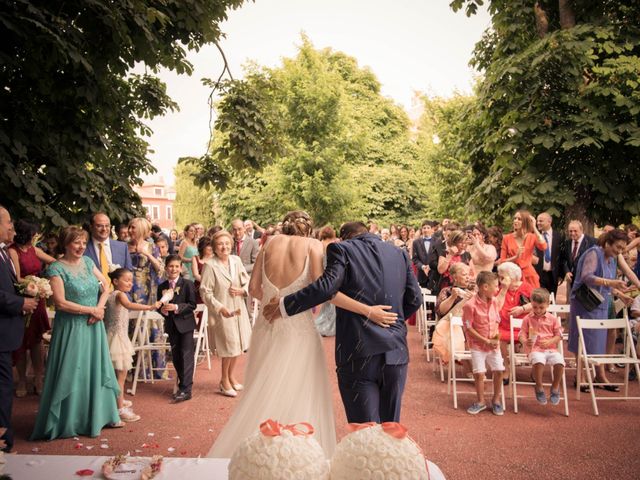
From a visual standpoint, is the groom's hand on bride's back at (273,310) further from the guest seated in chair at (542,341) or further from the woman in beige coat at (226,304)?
the guest seated in chair at (542,341)

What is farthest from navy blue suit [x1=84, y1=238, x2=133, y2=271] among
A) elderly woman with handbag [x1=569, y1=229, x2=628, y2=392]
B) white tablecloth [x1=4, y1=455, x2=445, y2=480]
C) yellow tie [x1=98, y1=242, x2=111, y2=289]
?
elderly woman with handbag [x1=569, y1=229, x2=628, y2=392]

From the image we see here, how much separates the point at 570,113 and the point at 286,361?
10986 millimetres

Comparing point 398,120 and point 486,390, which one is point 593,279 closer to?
point 486,390

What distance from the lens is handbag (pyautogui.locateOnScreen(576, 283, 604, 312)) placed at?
802 cm

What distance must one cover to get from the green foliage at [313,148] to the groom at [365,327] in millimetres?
5987

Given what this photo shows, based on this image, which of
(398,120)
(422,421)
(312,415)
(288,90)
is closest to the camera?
(312,415)

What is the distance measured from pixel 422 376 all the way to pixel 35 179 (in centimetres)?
608

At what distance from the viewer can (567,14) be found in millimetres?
13984

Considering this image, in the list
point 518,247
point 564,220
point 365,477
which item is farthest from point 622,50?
point 365,477

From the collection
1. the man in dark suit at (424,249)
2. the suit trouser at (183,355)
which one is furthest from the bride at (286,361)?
the man in dark suit at (424,249)

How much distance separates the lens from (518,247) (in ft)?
32.7

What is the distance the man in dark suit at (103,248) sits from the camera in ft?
24.7

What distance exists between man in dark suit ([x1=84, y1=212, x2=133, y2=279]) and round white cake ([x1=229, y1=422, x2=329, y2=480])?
253 inches

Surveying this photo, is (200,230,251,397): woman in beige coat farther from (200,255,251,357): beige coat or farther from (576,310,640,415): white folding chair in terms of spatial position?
(576,310,640,415): white folding chair
